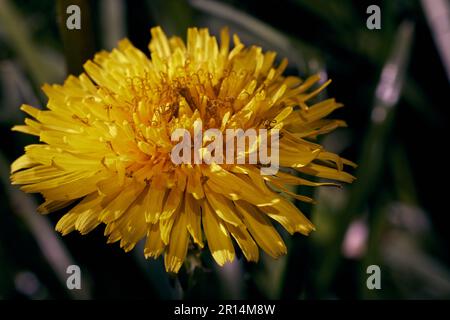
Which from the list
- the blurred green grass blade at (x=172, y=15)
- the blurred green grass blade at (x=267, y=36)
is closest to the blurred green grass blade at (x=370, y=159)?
the blurred green grass blade at (x=267, y=36)

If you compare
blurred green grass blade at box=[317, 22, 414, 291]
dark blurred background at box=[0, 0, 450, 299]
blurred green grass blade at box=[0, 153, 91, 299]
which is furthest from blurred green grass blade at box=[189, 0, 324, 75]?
blurred green grass blade at box=[0, 153, 91, 299]

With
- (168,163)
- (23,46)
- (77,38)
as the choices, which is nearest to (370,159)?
(168,163)

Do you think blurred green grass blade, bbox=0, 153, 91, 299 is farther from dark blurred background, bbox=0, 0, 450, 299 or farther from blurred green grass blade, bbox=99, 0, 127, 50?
blurred green grass blade, bbox=99, 0, 127, 50

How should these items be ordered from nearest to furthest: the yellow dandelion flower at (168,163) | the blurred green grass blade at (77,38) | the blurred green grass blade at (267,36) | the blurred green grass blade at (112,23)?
the yellow dandelion flower at (168,163), the blurred green grass blade at (77,38), the blurred green grass blade at (267,36), the blurred green grass blade at (112,23)

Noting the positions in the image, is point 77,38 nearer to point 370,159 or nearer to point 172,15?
point 172,15

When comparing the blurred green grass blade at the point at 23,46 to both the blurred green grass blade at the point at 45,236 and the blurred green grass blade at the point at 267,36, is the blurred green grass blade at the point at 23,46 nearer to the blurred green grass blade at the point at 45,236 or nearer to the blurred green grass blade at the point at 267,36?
the blurred green grass blade at the point at 45,236
